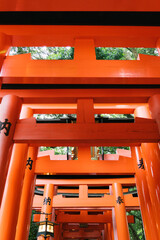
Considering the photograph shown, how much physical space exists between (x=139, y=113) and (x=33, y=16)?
10.4 feet

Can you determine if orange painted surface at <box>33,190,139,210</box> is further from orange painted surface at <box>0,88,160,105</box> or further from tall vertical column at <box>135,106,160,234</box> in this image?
orange painted surface at <box>0,88,160,105</box>

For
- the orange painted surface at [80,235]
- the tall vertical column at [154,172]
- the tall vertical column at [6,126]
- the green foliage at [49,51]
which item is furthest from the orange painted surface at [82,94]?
the orange painted surface at [80,235]

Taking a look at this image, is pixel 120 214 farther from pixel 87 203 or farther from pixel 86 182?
pixel 86 182

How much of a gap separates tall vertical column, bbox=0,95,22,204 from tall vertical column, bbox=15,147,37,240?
2.25 metres

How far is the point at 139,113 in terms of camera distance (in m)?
4.86

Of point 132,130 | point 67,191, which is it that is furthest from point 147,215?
point 67,191

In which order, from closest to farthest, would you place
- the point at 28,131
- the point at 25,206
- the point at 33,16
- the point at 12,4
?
the point at 12,4 → the point at 33,16 → the point at 28,131 → the point at 25,206

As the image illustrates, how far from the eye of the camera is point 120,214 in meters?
8.09

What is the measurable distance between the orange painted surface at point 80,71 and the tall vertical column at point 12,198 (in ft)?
5.77

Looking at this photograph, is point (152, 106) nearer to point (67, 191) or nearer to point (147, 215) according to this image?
point (147, 215)

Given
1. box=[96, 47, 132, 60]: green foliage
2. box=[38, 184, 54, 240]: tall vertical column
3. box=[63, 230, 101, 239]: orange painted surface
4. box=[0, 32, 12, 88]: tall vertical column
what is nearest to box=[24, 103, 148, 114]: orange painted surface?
box=[0, 32, 12, 88]: tall vertical column

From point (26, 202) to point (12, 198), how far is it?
125 cm

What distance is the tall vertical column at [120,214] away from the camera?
7.46 metres

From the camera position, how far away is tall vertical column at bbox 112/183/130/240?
746 centimetres
